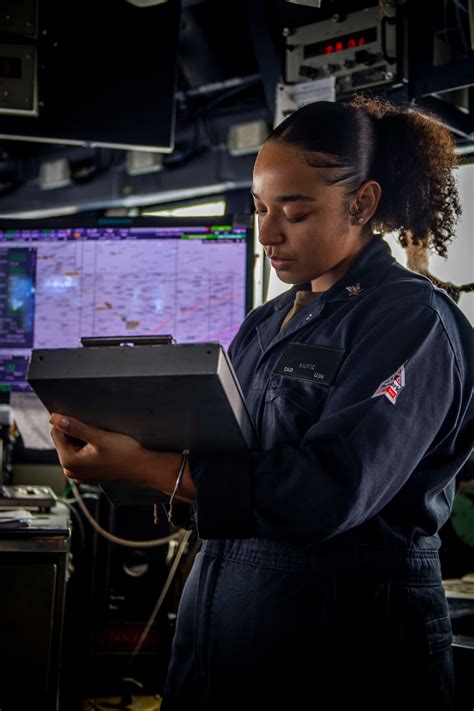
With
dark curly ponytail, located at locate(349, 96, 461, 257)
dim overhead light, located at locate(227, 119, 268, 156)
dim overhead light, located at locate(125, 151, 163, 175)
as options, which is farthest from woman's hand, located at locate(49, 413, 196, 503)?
dim overhead light, located at locate(125, 151, 163, 175)

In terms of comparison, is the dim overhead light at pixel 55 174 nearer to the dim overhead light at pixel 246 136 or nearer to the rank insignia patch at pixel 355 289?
the dim overhead light at pixel 246 136

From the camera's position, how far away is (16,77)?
9.69ft

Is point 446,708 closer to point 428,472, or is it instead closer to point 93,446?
point 428,472

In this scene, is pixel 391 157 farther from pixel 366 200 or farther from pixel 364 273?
pixel 364 273

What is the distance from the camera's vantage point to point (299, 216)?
4.08 feet

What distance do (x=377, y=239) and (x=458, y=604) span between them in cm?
94

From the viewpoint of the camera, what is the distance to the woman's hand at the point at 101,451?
110 centimetres

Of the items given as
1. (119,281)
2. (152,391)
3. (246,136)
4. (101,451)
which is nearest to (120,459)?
(101,451)

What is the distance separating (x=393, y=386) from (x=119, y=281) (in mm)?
1521

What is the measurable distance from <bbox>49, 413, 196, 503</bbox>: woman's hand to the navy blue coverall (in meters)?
0.04

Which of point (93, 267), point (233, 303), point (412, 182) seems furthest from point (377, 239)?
point (93, 267)

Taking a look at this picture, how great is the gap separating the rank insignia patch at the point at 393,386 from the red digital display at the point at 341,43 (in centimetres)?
207

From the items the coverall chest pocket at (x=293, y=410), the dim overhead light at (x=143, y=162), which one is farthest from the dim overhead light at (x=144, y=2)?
the coverall chest pocket at (x=293, y=410)

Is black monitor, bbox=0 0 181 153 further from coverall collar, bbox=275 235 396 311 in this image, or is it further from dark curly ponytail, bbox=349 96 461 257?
coverall collar, bbox=275 235 396 311
